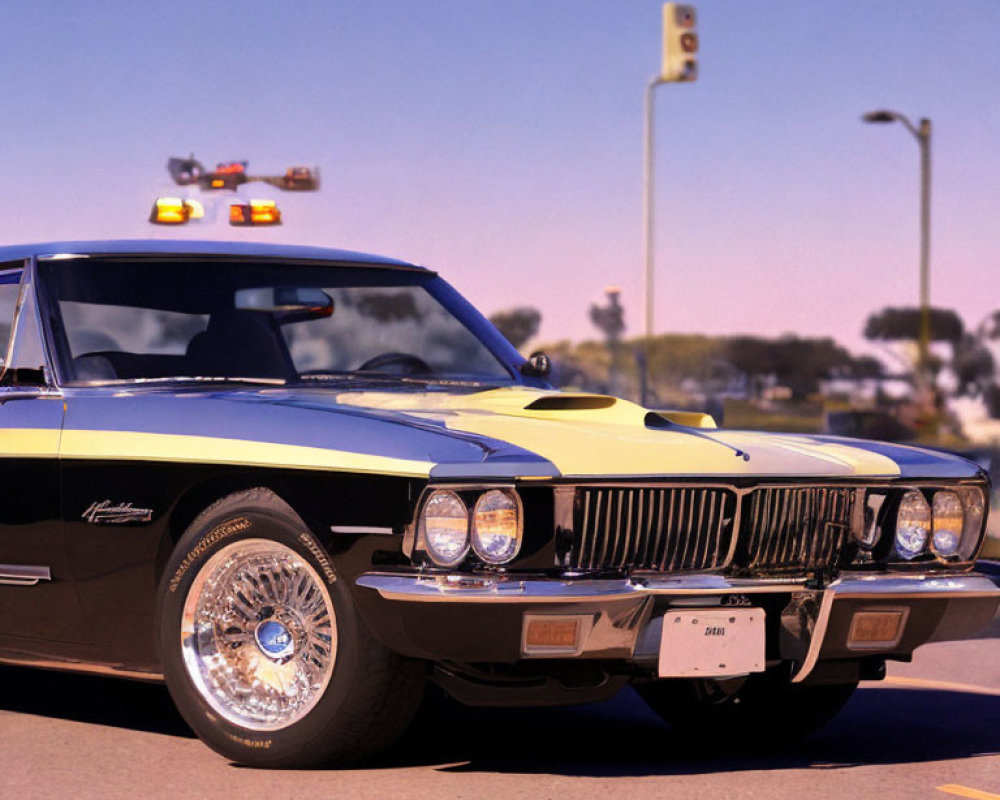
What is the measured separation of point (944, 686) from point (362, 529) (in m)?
3.68

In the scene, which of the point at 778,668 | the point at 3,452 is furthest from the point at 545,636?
the point at 3,452

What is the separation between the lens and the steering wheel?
24.3ft

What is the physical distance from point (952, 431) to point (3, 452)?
63075 mm

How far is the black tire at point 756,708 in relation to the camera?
660 cm

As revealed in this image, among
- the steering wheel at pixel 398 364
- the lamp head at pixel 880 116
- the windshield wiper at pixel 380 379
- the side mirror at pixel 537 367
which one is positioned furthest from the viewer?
the lamp head at pixel 880 116

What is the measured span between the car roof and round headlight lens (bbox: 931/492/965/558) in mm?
2639

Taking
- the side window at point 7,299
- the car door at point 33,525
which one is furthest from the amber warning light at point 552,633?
the side window at point 7,299

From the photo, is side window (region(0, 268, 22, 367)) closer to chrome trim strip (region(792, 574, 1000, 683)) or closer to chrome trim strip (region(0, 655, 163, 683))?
chrome trim strip (region(0, 655, 163, 683))

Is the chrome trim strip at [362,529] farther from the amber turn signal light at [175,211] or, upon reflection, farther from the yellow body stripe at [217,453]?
the amber turn signal light at [175,211]

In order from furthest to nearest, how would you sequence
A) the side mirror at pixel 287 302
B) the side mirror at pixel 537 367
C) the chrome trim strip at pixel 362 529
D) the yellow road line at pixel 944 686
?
1. the yellow road line at pixel 944 686
2. the side mirror at pixel 537 367
3. the side mirror at pixel 287 302
4. the chrome trim strip at pixel 362 529

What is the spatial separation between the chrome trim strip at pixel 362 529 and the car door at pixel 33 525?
125 cm

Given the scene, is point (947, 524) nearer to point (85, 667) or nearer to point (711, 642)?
point (711, 642)

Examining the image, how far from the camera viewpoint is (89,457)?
20.8 ft

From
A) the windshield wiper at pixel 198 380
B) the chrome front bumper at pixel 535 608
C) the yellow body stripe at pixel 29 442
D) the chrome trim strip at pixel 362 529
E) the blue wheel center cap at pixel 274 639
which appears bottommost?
the blue wheel center cap at pixel 274 639
